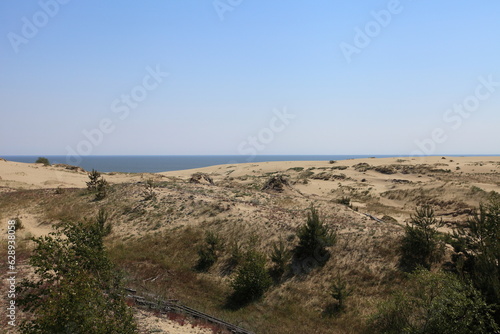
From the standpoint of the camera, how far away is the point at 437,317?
31.1 ft

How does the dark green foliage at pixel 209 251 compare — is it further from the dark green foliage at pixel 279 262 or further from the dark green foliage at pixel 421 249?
the dark green foliage at pixel 421 249

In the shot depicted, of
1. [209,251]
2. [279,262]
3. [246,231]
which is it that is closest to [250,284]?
[279,262]

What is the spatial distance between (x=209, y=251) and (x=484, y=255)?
1493 centimetres

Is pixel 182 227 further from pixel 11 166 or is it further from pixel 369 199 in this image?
pixel 11 166

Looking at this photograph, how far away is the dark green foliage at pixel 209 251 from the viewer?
19594 mm

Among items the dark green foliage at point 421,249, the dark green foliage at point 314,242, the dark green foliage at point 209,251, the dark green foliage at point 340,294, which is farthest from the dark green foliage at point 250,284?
the dark green foliage at point 421,249

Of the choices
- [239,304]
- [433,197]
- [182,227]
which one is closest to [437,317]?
[239,304]

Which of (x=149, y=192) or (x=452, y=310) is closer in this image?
(x=452, y=310)

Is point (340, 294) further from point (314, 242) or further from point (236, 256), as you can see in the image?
point (236, 256)

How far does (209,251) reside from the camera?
20.1m

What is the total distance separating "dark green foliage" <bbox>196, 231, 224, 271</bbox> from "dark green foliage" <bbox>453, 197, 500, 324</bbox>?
45.0 ft

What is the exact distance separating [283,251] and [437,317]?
10208 mm

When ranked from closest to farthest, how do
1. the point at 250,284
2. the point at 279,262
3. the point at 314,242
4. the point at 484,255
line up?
the point at 484,255
the point at 250,284
the point at 279,262
the point at 314,242

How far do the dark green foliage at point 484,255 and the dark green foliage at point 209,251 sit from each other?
13.7m
